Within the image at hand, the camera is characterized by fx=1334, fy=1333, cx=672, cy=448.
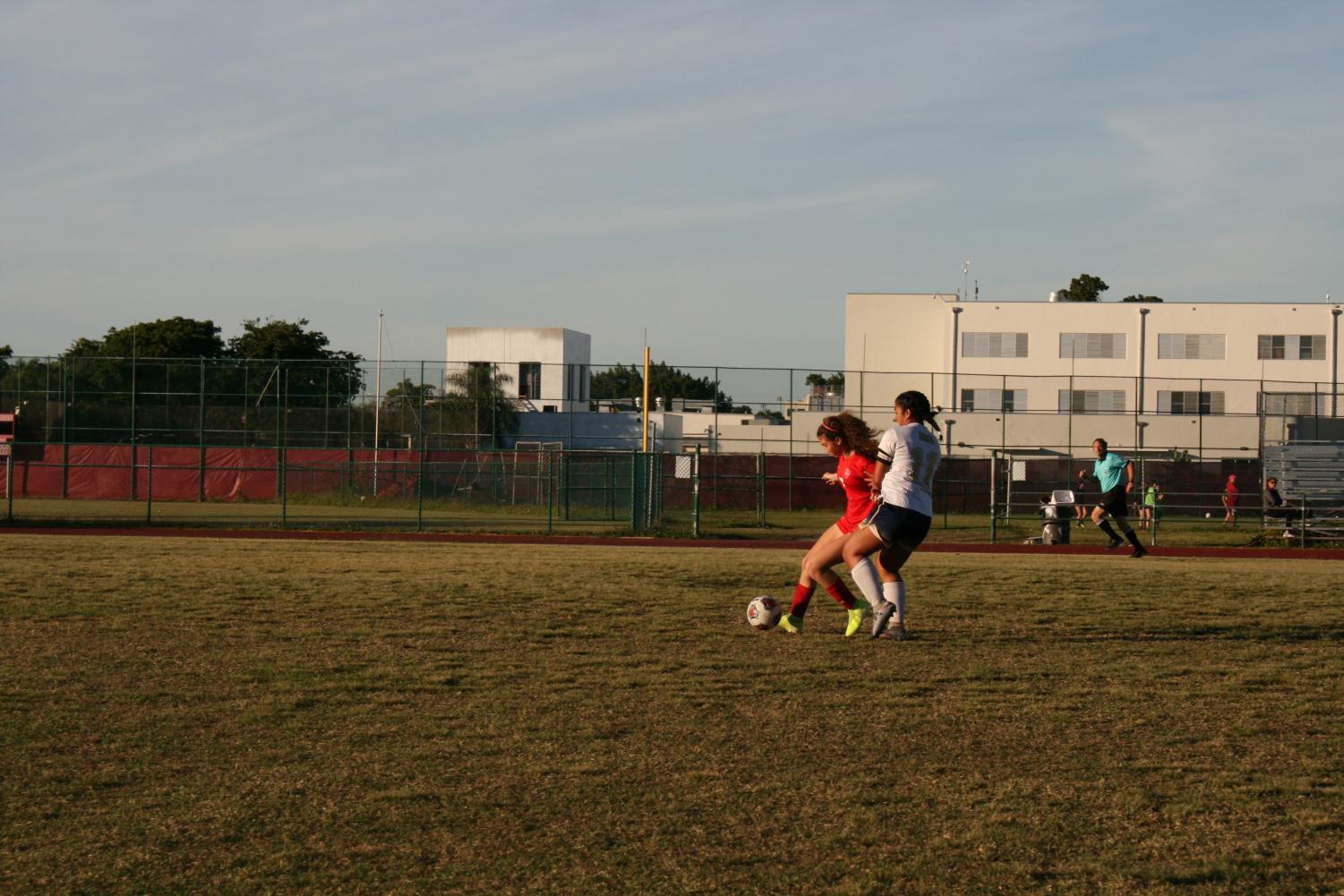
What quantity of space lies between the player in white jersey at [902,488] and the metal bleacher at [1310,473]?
66.5 feet

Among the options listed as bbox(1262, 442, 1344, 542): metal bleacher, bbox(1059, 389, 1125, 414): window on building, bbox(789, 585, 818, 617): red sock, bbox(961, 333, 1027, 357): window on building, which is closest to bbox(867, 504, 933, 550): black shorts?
bbox(789, 585, 818, 617): red sock

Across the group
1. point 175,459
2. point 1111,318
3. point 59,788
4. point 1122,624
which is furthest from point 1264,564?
point 1111,318

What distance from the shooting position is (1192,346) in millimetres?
58469

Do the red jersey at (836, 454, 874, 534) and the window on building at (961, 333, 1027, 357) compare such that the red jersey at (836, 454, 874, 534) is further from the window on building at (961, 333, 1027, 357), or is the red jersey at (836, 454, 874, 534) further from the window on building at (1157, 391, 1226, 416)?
the window on building at (961, 333, 1027, 357)

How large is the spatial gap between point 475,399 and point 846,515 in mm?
36913

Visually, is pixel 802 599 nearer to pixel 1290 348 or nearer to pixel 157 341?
pixel 1290 348

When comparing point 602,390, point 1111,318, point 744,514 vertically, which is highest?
point 1111,318

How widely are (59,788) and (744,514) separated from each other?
102 ft

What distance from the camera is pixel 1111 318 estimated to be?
58.8 metres

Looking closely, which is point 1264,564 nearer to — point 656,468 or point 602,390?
point 656,468

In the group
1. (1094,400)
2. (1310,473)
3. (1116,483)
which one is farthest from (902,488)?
(1094,400)

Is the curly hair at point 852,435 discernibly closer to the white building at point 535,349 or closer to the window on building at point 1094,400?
the window on building at point 1094,400

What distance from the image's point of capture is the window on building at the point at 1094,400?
176 feet

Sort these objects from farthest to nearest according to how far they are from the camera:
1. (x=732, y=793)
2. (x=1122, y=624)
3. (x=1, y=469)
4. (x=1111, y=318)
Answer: (x=1111, y=318)
(x=1, y=469)
(x=1122, y=624)
(x=732, y=793)
